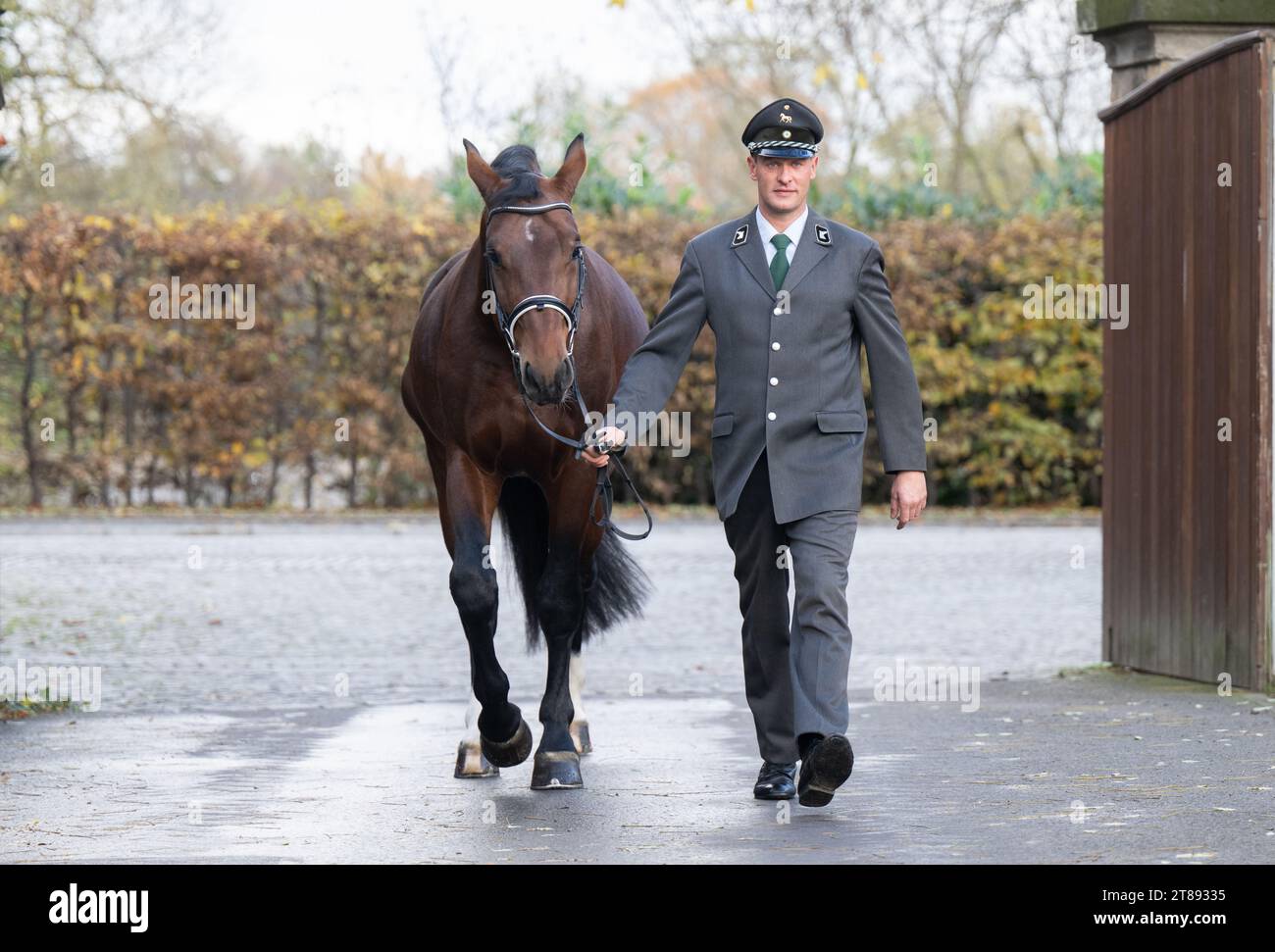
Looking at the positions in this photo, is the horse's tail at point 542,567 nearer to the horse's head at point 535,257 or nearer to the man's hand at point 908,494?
the horse's head at point 535,257

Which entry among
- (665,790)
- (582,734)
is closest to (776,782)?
(665,790)

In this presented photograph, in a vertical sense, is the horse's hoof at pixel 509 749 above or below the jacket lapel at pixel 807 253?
below

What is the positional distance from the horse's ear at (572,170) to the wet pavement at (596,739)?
2.13 metres

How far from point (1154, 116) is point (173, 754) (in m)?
5.54

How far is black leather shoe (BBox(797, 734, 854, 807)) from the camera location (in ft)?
19.9

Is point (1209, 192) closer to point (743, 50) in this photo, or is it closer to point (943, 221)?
point (943, 221)

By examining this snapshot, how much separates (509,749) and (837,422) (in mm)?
1746

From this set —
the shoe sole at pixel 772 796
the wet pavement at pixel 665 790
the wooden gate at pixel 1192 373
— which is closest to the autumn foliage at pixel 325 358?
the wooden gate at pixel 1192 373

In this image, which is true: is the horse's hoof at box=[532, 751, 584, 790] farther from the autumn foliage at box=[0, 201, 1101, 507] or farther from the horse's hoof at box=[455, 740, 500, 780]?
the autumn foliage at box=[0, 201, 1101, 507]

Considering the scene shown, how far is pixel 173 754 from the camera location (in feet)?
25.4

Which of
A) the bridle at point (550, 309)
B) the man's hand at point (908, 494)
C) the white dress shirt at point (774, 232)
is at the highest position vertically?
the white dress shirt at point (774, 232)

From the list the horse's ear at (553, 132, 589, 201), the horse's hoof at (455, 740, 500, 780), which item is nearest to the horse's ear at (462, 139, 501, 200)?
the horse's ear at (553, 132, 589, 201)

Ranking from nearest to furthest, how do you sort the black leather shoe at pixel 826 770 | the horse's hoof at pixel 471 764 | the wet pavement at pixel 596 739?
1. the wet pavement at pixel 596 739
2. the black leather shoe at pixel 826 770
3. the horse's hoof at pixel 471 764

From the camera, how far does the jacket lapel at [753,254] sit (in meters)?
6.54
